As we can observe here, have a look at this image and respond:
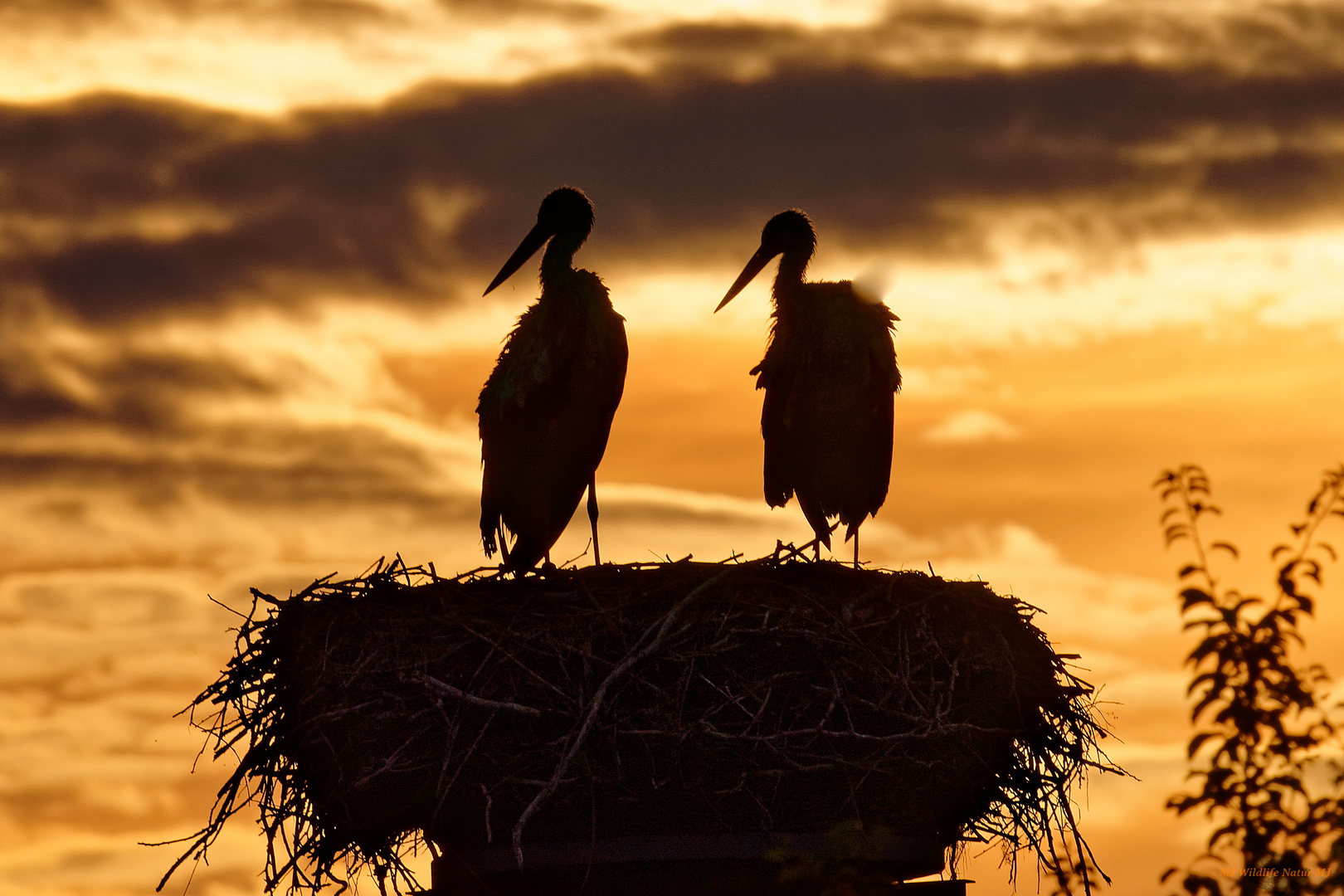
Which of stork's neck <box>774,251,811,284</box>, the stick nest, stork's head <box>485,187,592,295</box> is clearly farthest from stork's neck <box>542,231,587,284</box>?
the stick nest

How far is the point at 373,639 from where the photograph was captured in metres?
7.99

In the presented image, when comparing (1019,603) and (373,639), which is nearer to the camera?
Answer: (373,639)

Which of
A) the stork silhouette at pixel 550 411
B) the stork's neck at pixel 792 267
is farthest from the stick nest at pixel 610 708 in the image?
the stork's neck at pixel 792 267

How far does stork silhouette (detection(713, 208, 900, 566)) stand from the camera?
10.4m

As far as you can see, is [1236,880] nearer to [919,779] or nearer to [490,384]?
[919,779]

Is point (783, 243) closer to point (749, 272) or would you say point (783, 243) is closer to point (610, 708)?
point (749, 272)

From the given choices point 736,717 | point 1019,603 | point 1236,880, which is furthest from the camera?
point 1019,603

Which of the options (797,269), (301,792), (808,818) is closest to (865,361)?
(797,269)

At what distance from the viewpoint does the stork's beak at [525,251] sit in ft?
36.5

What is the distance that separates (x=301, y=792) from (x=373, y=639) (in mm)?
937

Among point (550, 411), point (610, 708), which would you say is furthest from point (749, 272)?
point (610, 708)

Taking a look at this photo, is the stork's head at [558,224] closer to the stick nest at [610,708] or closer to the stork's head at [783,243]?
the stork's head at [783,243]

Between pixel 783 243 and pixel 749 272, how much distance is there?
0.51 m

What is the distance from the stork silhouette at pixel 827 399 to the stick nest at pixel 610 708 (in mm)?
2257
